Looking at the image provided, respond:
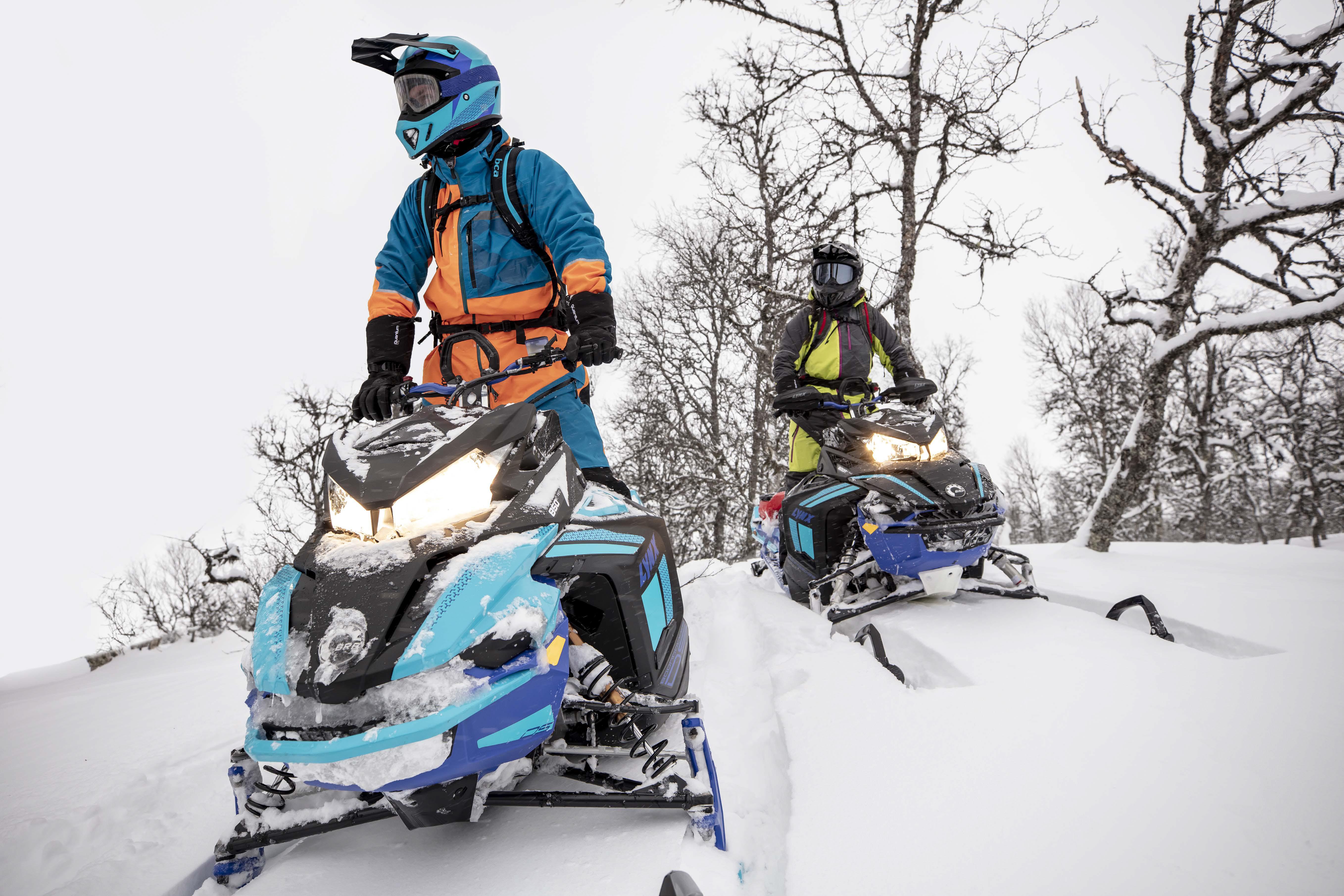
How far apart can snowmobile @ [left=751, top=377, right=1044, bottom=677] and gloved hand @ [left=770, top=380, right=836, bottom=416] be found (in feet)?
0.17

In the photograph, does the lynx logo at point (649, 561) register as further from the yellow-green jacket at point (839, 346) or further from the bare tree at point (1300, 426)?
the bare tree at point (1300, 426)

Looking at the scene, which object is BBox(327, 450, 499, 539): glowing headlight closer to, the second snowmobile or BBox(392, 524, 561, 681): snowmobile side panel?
BBox(392, 524, 561, 681): snowmobile side panel

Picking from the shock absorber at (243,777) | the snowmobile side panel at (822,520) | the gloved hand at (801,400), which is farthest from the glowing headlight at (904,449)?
the shock absorber at (243,777)

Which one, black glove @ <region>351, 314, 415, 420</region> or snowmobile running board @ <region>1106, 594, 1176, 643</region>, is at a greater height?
black glove @ <region>351, 314, 415, 420</region>

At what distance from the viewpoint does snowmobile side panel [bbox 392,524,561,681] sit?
4.22 ft

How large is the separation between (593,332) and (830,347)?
311 cm

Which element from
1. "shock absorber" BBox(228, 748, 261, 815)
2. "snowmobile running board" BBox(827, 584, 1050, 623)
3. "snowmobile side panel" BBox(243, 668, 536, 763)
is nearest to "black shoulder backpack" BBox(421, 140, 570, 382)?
"shock absorber" BBox(228, 748, 261, 815)

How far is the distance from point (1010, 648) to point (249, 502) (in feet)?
38.5

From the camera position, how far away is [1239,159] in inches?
239

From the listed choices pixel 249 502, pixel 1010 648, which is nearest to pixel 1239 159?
pixel 1010 648

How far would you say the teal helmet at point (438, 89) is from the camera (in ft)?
8.29

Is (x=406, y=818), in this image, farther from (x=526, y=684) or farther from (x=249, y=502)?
(x=249, y=502)

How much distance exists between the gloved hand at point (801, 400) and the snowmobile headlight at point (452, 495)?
2.64 meters

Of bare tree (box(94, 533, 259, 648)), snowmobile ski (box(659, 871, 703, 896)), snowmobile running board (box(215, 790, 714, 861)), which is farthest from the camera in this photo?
bare tree (box(94, 533, 259, 648))
